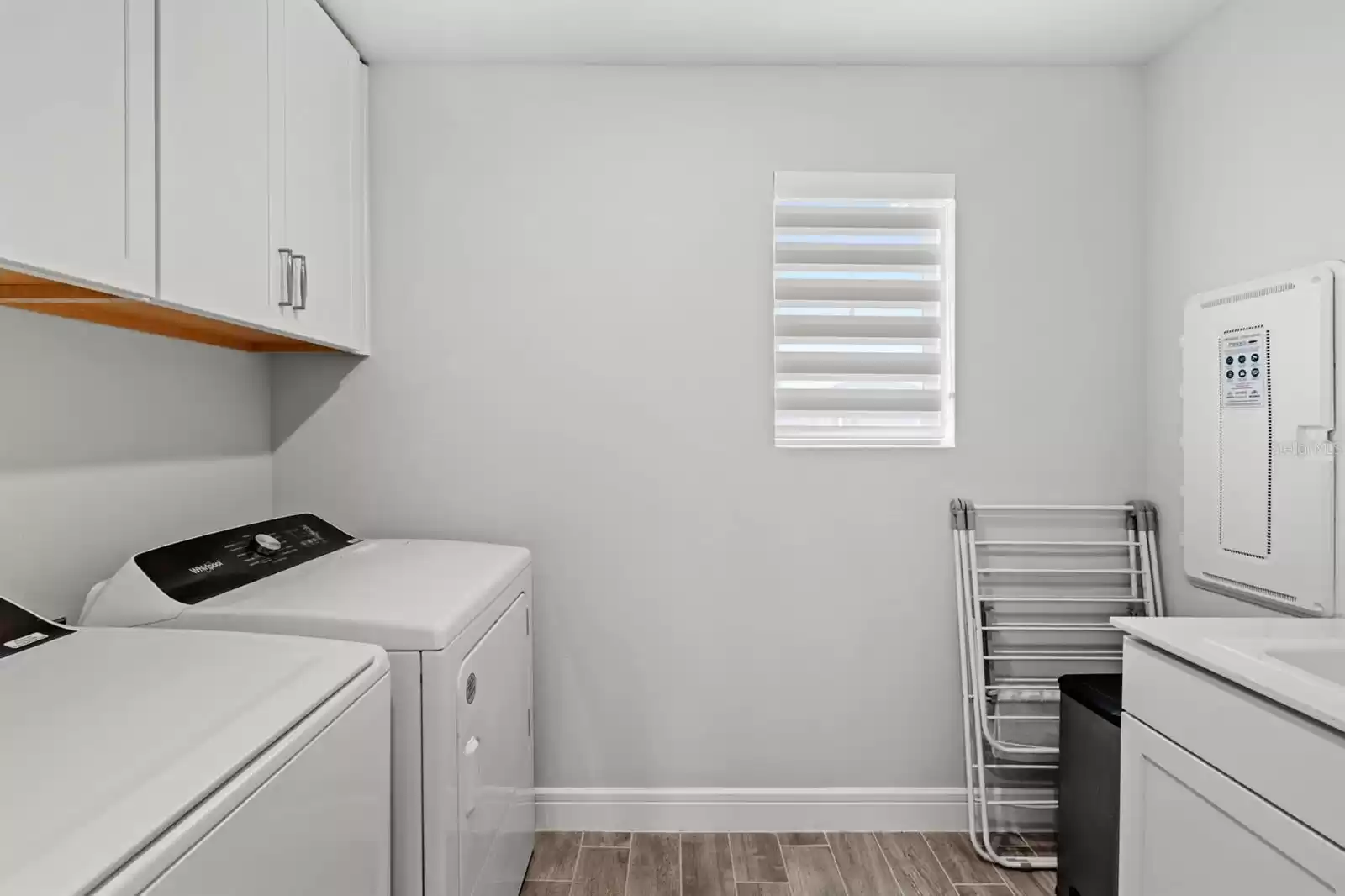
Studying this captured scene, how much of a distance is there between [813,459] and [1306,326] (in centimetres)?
120

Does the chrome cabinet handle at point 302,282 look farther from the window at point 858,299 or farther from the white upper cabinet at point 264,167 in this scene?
the window at point 858,299

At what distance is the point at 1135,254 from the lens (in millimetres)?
2307

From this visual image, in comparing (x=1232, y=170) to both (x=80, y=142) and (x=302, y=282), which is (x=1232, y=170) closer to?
(x=302, y=282)

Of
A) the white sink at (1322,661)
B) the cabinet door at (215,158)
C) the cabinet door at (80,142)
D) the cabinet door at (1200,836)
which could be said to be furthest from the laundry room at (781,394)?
the cabinet door at (80,142)

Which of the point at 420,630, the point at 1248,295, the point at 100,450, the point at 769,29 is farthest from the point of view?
the point at 769,29

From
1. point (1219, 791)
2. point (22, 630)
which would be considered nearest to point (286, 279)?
point (22, 630)

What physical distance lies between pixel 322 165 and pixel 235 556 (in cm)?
100

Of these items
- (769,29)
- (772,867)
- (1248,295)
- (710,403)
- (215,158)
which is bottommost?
(772,867)

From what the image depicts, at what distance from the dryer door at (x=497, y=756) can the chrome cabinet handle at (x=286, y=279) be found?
2.91 ft

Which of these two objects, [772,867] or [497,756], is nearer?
[497,756]

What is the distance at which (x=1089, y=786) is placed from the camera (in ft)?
5.92

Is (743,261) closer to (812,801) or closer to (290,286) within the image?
(290,286)

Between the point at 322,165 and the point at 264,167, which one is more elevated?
the point at 322,165

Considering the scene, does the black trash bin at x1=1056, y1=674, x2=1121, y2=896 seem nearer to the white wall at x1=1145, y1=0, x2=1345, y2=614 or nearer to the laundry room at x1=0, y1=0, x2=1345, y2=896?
the laundry room at x1=0, y1=0, x2=1345, y2=896
